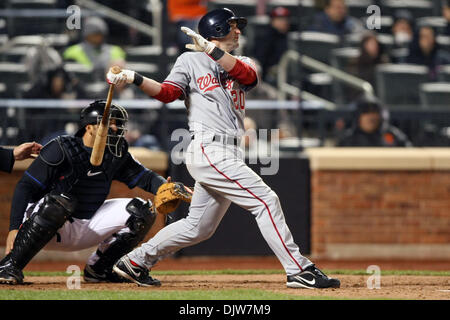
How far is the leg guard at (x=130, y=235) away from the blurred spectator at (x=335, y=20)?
579 cm

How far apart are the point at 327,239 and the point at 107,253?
3467mm

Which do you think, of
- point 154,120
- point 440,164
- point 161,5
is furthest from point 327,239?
point 161,5

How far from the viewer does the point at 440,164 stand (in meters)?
9.02

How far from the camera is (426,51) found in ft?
36.2

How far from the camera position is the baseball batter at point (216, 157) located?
217 inches

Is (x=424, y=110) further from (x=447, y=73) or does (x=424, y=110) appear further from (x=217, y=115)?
(x=217, y=115)

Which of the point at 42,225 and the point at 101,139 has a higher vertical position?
the point at 101,139

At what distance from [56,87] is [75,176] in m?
3.60

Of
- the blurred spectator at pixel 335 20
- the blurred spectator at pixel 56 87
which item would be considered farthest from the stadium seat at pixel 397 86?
the blurred spectator at pixel 56 87

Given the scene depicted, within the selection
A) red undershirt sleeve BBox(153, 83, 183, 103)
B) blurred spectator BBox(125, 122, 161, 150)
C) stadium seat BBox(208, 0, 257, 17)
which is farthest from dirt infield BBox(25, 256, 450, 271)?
stadium seat BBox(208, 0, 257, 17)

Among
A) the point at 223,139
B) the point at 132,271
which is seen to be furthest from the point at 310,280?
the point at 132,271

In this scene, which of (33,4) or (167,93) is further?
(33,4)

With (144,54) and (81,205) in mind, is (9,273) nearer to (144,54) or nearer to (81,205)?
(81,205)

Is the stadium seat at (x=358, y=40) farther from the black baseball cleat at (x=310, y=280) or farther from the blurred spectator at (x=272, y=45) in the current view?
the black baseball cleat at (x=310, y=280)
